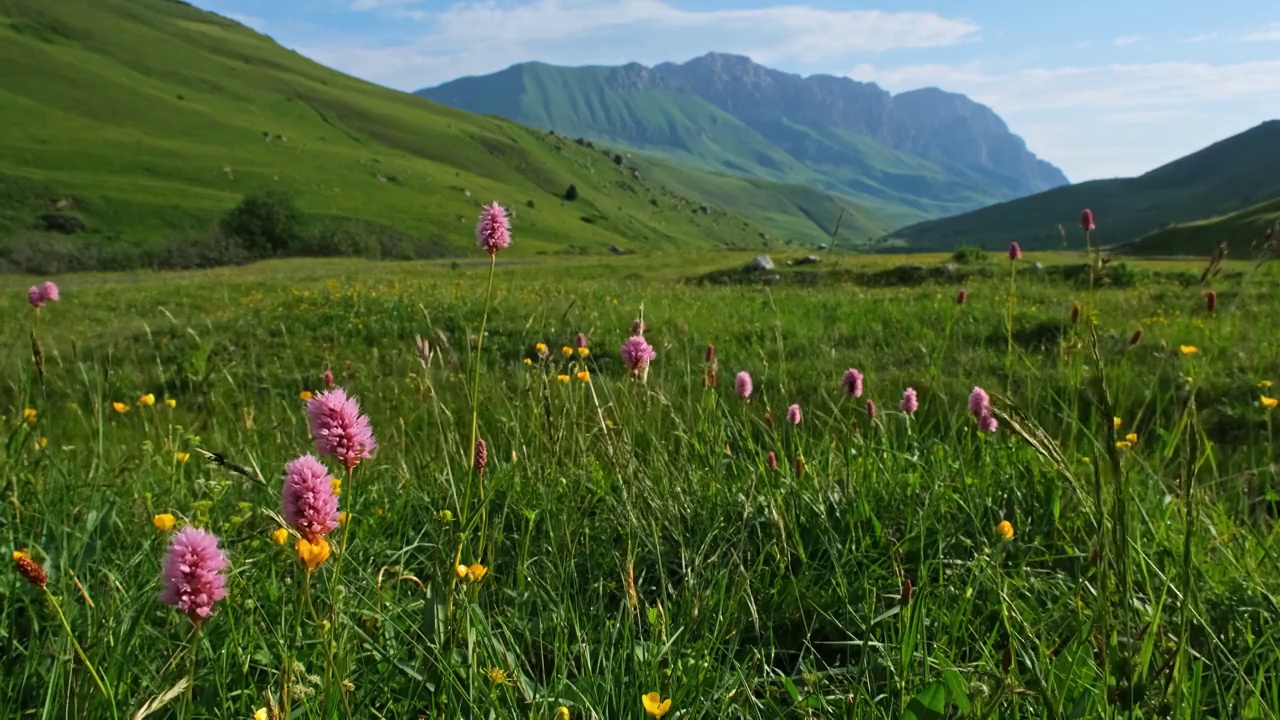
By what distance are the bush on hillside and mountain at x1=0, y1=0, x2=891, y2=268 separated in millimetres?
3372

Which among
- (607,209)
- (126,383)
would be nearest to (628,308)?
(126,383)

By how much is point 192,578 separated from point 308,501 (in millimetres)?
202

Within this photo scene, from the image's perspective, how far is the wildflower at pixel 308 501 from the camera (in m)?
1.32

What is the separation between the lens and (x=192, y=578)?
1.24 m

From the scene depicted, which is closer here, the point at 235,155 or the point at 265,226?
the point at 265,226

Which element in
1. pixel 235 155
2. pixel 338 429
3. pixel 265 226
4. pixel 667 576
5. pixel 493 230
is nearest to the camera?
pixel 338 429

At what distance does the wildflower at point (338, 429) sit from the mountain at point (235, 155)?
47.4m

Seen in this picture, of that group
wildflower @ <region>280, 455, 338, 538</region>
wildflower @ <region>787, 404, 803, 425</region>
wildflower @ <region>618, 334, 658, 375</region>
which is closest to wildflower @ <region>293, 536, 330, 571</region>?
wildflower @ <region>280, 455, 338, 538</region>

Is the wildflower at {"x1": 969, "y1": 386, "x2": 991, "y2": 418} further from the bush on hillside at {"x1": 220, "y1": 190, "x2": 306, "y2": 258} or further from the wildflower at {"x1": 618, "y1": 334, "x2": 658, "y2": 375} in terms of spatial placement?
the bush on hillside at {"x1": 220, "y1": 190, "x2": 306, "y2": 258}

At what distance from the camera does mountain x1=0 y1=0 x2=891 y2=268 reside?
7775cm

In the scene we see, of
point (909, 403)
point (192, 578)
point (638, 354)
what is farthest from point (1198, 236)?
point (192, 578)

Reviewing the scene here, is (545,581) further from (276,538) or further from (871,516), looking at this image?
(871,516)

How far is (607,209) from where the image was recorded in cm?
14688

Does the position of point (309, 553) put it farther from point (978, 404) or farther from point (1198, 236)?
point (1198, 236)
